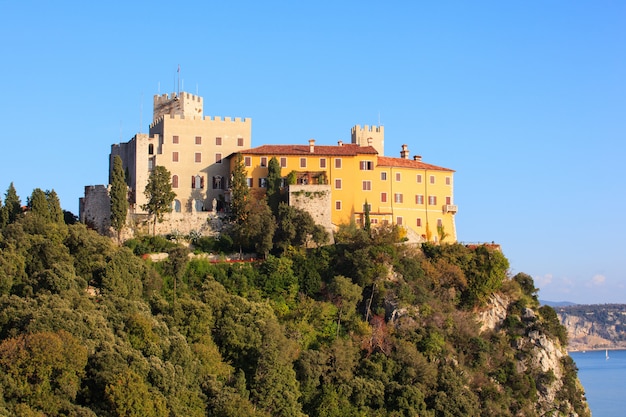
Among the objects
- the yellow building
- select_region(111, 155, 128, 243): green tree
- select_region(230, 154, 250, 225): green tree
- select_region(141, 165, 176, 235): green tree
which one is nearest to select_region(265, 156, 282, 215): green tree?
the yellow building

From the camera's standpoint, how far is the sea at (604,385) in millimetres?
104600

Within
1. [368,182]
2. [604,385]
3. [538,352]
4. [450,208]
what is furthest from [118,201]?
[604,385]

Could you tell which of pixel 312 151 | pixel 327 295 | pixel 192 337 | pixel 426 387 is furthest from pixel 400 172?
pixel 192 337

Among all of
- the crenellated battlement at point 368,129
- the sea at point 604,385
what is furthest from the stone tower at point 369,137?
the sea at point 604,385

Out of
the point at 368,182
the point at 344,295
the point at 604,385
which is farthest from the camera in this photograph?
the point at 604,385

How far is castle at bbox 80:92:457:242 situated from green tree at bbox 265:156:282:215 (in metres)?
0.98

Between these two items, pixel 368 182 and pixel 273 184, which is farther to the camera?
pixel 368 182

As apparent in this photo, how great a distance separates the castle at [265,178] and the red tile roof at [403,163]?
0.07 metres

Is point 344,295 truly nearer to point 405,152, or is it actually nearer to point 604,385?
point 405,152

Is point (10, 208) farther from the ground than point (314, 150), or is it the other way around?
point (314, 150)

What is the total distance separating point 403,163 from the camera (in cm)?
6775

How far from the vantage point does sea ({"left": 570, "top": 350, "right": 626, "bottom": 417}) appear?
104600 mm

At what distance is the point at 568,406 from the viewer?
200ft

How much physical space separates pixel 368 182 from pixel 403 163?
139 inches
